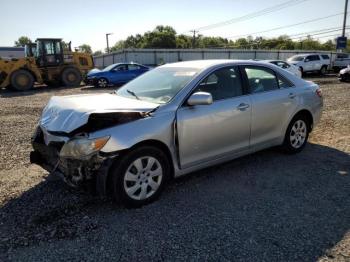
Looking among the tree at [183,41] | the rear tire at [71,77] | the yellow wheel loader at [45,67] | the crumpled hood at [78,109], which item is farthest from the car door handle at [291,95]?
the tree at [183,41]

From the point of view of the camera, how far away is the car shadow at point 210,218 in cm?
306

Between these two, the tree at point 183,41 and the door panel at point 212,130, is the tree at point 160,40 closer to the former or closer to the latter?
the tree at point 183,41

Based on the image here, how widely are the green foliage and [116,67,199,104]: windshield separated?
7752cm

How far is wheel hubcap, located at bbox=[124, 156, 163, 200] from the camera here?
12.0 feet

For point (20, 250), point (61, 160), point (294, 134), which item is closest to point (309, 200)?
point (294, 134)

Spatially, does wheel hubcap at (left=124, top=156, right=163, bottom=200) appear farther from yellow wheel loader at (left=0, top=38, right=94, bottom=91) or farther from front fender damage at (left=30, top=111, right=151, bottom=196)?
yellow wheel loader at (left=0, top=38, right=94, bottom=91)

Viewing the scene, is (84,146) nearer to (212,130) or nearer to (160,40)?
(212,130)

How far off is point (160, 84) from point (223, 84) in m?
0.85

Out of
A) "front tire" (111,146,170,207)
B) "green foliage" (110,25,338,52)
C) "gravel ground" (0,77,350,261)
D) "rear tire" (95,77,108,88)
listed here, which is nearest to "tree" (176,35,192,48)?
"green foliage" (110,25,338,52)

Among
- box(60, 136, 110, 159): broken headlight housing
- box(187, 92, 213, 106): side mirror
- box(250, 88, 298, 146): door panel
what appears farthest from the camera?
box(250, 88, 298, 146): door panel

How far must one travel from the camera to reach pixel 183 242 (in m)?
3.14

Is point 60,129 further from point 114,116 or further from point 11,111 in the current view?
point 11,111

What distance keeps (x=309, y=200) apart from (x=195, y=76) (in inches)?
80.8

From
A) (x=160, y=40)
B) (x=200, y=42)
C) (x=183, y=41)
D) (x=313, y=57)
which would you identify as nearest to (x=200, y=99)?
(x=313, y=57)
